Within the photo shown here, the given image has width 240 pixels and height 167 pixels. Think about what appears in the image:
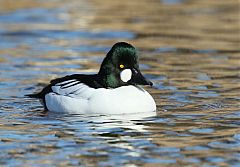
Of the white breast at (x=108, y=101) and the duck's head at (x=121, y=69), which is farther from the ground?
the duck's head at (x=121, y=69)

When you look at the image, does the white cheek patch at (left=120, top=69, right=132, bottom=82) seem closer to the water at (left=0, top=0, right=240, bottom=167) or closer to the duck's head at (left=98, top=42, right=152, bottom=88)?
the duck's head at (left=98, top=42, right=152, bottom=88)

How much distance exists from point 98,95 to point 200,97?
6.88 ft

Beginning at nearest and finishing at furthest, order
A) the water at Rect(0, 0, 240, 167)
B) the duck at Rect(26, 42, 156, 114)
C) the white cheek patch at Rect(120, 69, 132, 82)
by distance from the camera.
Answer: the water at Rect(0, 0, 240, 167) → the duck at Rect(26, 42, 156, 114) → the white cheek patch at Rect(120, 69, 132, 82)

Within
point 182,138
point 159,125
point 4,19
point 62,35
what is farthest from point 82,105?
point 4,19

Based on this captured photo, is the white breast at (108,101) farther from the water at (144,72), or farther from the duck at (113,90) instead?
the water at (144,72)

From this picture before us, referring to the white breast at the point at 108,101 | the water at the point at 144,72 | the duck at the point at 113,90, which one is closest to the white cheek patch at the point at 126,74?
the duck at the point at 113,90

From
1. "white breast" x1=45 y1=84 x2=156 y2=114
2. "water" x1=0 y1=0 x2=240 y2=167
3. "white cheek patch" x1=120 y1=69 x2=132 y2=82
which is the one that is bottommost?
"water" x1=0 y1=0 x2=240 y2=167

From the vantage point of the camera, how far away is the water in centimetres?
957

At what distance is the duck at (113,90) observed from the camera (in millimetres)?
11578

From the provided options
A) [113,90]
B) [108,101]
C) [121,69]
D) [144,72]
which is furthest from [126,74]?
[144,72]

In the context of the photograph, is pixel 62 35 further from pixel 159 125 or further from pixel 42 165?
pixel 42 165

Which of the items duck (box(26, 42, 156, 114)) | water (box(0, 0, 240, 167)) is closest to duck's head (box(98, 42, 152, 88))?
duck (box(26, 42, 156, 114))

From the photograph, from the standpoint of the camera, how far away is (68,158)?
30.4 ft

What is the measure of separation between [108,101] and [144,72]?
4.13m
